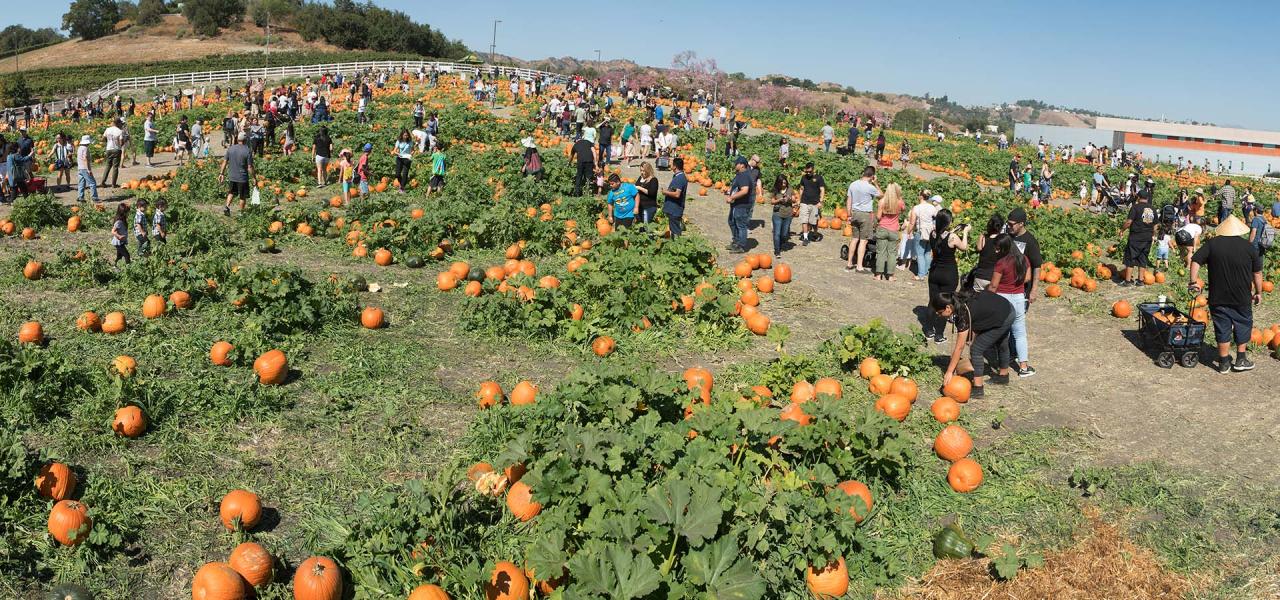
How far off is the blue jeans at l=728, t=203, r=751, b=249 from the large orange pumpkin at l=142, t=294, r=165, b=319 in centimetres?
977

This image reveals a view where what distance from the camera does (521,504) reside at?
19.0 ft

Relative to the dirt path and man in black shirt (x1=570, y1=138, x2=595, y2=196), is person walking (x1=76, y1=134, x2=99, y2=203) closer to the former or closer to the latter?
man in black shirt (x1=570, y1=138, x2=595, y2=196)

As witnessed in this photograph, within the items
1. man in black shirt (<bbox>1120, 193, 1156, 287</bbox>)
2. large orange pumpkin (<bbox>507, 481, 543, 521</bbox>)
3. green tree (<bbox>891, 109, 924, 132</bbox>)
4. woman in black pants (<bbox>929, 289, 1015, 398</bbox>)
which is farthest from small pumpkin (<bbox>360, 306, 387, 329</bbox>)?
green tree (<bbox>891, 109, 924, 132</bbox>)

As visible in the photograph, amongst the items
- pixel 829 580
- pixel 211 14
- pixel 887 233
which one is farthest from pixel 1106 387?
pixel 211 14

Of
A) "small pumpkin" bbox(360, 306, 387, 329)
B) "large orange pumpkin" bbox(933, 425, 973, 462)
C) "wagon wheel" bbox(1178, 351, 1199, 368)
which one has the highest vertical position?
"wagon wheel" bbox(1178, 351, 1199, 368)

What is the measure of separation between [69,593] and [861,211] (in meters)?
12.5

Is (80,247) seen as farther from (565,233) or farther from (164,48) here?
(164,48)

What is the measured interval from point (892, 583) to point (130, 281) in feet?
35.1

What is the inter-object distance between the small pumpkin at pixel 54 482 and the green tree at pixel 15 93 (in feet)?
248

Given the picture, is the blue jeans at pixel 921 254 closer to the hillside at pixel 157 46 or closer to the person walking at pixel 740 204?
the person walking at pixel 740 204

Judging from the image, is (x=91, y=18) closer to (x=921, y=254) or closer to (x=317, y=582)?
(x=921, y=254)

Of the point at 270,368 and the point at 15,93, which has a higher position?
the point at 15,93

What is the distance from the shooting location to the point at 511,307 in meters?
9.91

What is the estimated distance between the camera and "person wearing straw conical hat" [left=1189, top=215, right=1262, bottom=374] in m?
9.53
